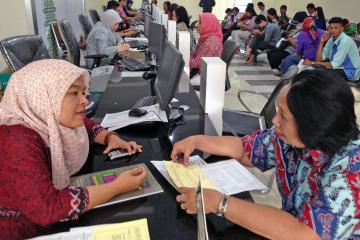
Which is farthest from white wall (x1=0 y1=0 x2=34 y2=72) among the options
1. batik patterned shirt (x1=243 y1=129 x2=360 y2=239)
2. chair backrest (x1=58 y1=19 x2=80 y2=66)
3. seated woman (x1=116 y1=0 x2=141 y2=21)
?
seated woman (x1=116 y1=0 x2=141 y2=21)

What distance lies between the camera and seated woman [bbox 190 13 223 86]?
3391 mm

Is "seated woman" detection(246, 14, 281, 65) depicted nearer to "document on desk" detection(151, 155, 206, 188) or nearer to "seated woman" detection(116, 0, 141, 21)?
"seated woman" detection(116, 0, 141, 21)

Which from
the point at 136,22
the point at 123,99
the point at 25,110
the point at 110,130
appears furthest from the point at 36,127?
the point at 136,22

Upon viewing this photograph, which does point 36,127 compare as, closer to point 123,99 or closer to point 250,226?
point 250,226

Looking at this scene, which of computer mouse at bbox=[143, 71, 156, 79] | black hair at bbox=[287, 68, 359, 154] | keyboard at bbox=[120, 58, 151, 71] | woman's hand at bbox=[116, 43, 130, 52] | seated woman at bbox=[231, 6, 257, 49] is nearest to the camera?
black hair at bbox=[287, 68, 359, 154]

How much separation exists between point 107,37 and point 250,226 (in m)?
3.20

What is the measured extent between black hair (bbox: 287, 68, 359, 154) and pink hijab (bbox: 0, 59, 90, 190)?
2.10ft

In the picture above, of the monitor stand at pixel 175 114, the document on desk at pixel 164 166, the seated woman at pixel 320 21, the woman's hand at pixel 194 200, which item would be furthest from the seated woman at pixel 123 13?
the woman's hand at pixel 194 200

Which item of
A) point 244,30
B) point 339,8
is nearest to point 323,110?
point 244,30

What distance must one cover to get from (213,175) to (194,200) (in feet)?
0.75

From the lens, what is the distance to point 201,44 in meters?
3.51

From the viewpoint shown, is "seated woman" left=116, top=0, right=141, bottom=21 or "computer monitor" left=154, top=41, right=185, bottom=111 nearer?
"computer monitor" left=154, top=41, right=185, bottom=111

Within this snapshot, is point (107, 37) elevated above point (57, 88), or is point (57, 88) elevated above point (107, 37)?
point (57, 88)

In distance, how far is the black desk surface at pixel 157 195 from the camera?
881 millimetres
